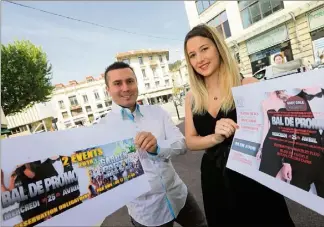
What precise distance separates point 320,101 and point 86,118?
162ft

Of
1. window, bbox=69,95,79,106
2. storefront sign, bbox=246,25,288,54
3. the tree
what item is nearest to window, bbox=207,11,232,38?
storefront sign, bbox=246,25,288,54

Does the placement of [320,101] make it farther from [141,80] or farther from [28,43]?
[141,80]

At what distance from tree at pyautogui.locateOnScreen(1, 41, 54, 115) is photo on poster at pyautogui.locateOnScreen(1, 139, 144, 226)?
19236mm

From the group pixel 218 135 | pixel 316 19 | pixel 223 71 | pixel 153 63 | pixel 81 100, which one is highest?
pixel 153 63

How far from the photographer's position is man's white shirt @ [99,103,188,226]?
1673 mm

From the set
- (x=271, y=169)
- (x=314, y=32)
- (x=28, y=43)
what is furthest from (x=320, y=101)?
(x=28, y=43)

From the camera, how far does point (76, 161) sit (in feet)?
3.01

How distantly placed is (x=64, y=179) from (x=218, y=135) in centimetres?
89

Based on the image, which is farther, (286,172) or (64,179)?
(286,172)

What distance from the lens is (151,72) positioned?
49.1 metres

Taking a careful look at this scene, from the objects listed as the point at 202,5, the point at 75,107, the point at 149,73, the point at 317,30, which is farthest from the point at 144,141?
the point at 75,107

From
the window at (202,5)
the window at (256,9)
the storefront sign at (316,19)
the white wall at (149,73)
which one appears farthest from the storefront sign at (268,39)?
the white wall at (149,73)

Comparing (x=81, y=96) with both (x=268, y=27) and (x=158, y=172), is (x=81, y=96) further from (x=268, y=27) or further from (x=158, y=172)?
(x=158, y=172)

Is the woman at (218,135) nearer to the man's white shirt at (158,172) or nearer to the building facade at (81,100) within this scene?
the man's white shirt at (158,172)
